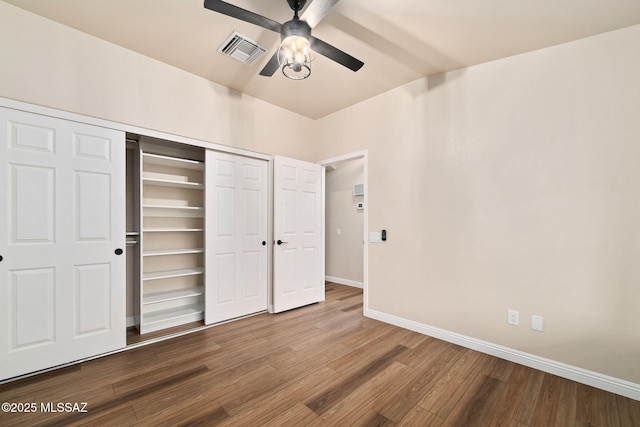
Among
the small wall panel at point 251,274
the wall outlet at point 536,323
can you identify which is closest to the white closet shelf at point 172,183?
the small wall panel at point 251,274

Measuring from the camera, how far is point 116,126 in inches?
99.1

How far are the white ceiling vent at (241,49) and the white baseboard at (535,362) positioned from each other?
10.9 feet

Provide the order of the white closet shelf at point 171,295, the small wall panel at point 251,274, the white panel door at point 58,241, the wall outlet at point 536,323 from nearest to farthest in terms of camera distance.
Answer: the white panel door at point 58,241 < the wall outlet at point 536,323 < the white closet shelf at point 171,295 < the small wall panel at point 251,274

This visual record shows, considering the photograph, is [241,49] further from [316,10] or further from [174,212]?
[174,212]

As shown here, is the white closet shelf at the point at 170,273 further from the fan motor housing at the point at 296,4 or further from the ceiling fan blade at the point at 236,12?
the fan motor housing at the point at 296,4

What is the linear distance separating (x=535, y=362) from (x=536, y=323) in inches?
13.4

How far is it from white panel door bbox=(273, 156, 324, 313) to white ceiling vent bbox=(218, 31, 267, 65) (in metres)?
1.31

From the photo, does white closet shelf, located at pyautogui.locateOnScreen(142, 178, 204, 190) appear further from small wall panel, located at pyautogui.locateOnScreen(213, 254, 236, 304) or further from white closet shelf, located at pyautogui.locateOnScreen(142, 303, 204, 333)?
white closet shelf, located at pyautogui.locateOnScreen(142, 303, 204, 333)

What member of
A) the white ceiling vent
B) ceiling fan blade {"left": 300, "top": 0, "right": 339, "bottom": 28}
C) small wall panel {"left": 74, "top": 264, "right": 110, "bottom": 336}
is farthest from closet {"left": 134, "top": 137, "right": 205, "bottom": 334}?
ceiling fan blade {"left": 300, "top": 0, "right": 339, "bottom": 28}

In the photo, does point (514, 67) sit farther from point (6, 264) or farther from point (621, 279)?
point (6, 264)

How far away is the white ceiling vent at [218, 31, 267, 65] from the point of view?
7.67 feet

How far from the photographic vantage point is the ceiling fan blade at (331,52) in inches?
72.8

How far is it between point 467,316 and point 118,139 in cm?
393

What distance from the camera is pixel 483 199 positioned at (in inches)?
104
